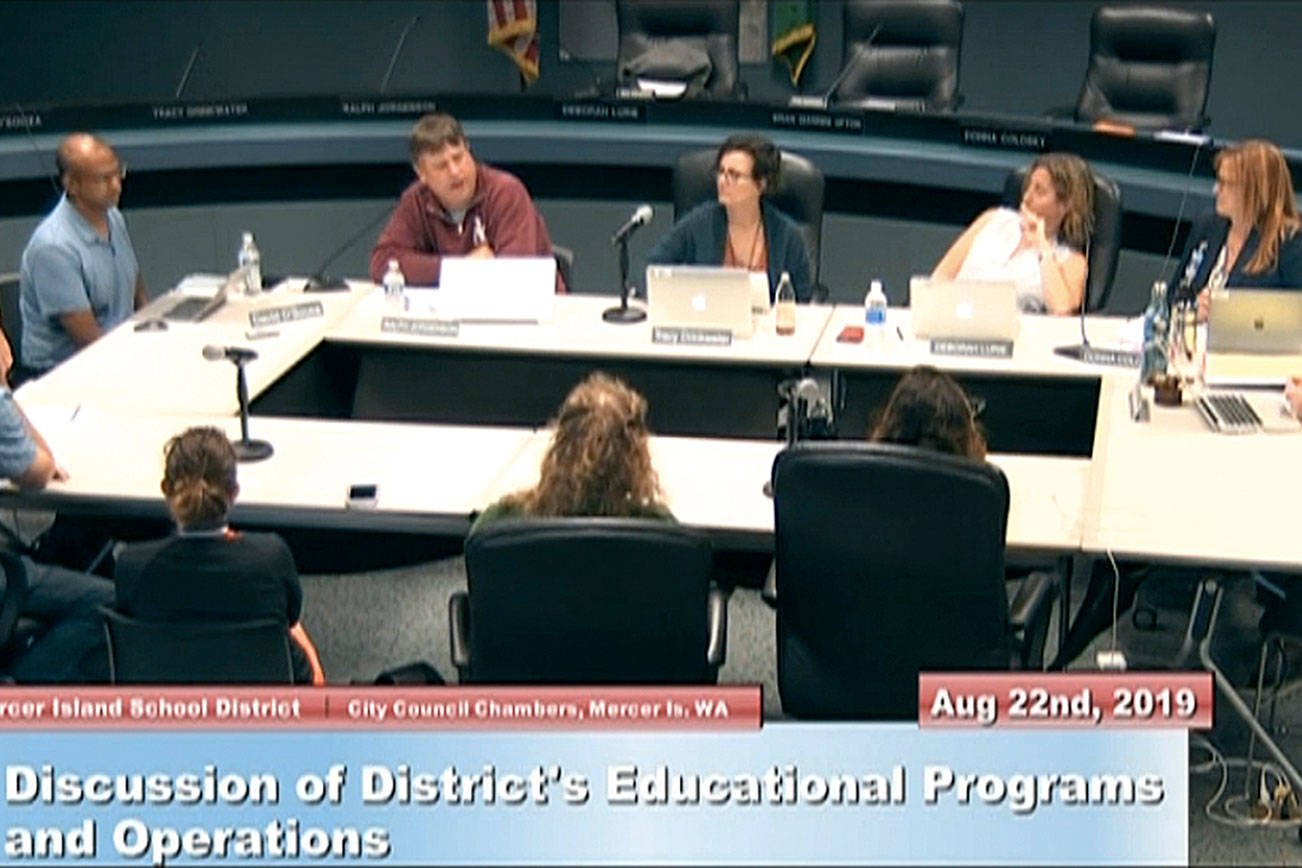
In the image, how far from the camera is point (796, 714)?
3.65m

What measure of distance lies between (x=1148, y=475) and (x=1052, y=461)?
0.23 m

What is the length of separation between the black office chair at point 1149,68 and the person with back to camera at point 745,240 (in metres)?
2.27

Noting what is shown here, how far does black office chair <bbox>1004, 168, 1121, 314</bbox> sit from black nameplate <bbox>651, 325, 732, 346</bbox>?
1.00m

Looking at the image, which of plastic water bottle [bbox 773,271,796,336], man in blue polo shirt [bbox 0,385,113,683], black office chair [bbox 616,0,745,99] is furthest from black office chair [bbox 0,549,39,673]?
black office chair [bbox 616,0,745,99]

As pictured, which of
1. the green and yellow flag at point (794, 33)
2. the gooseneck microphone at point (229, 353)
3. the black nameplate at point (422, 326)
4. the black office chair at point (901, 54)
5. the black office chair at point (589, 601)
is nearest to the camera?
the black office chair at point (589, 601)

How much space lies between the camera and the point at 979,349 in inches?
187

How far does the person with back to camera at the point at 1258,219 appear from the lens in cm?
488

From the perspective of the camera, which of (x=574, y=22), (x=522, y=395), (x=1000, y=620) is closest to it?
(x=1000, y=620)

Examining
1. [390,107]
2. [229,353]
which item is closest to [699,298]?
[229,353]

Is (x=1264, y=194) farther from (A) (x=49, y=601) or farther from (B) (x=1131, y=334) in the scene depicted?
(A) (x=49, y=601)

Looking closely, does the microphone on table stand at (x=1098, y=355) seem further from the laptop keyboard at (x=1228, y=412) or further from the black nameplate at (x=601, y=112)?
the black nameplate at (x=601, y=112)

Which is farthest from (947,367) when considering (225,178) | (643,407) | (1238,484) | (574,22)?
(574,22)

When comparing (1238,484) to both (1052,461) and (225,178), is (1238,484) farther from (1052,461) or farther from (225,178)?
(225,178)

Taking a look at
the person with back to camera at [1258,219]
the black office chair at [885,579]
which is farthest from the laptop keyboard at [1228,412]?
the black office chair at [885,579]
